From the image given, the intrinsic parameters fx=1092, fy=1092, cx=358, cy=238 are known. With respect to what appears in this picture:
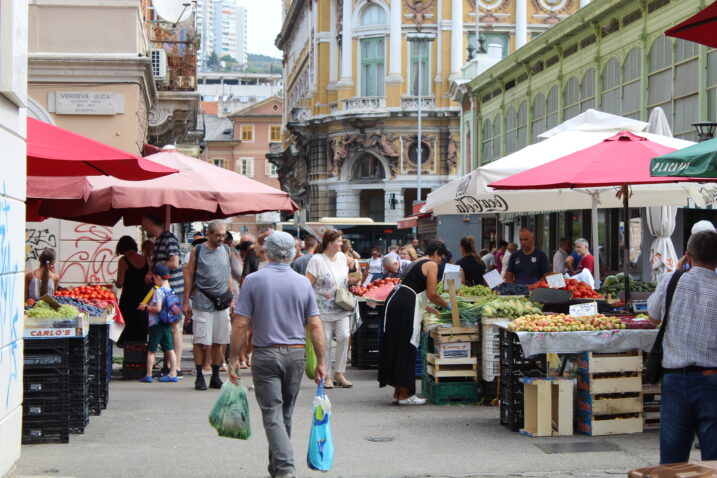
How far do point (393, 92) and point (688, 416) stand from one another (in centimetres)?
5477

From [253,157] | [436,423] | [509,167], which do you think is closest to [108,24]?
[509,167]

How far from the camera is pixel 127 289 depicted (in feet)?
45.9

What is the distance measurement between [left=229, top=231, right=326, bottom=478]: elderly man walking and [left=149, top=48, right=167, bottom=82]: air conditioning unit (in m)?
21.2

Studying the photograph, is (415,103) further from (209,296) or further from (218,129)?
(218,129)

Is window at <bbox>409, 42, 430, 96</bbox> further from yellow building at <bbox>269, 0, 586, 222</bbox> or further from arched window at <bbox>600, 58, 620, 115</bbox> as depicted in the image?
arched window at <bbox>600, 58, 620, 115</bbox>

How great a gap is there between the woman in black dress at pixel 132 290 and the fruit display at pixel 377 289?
330 centimetres

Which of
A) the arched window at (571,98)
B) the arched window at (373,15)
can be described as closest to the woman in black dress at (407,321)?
the arched window at (571,98)

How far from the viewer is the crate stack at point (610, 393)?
962cm

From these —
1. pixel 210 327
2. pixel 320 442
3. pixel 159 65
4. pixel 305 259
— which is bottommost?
pixel 320 442

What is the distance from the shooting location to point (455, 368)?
11.6 m

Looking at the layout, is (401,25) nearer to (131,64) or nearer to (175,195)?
(131,64)

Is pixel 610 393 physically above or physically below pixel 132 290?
below

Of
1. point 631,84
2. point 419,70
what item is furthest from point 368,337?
point 419,70

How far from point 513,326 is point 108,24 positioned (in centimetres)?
1297
